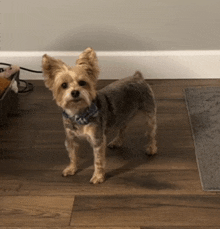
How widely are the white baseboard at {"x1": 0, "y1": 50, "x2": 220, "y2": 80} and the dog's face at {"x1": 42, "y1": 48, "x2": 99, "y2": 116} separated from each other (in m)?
1.17

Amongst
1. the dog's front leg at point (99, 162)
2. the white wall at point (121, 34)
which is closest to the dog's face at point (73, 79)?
the dog's front leg at point (99, 162)

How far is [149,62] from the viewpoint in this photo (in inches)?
112

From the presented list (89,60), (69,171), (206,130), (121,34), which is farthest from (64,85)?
(121,34)

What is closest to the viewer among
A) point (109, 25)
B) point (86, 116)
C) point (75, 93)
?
point (75, 93)

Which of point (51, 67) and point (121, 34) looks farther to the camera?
point (121, 34)

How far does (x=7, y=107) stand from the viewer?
2.36 m

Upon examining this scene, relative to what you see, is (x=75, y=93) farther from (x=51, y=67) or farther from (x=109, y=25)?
(x=109, y=25)

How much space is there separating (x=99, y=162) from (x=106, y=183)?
13 cm

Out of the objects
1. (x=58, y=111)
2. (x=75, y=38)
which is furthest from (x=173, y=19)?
(x=58, y=111)

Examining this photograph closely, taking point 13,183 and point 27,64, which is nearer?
point 13,183

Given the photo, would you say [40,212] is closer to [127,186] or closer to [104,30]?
[127,186]

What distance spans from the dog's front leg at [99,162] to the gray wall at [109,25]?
1194mm

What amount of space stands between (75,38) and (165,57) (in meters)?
0.77

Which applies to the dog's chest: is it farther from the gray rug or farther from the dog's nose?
the gray rug
